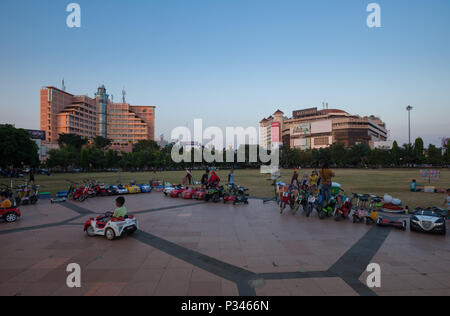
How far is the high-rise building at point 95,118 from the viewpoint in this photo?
99.2 m

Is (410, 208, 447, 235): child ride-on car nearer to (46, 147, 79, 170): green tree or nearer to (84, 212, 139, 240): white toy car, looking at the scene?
(84, 212, 139, 240): white toy car

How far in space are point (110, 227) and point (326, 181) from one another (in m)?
8.62

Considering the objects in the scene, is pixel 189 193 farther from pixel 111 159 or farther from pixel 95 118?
pixel 95 118

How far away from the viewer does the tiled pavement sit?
175 inches

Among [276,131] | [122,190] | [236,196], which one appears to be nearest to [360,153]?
[276,131]

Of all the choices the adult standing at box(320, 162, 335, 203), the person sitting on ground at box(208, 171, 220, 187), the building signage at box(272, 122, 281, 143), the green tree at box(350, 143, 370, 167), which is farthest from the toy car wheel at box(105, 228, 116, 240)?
the building signage at box(272, 122, 281, 143)

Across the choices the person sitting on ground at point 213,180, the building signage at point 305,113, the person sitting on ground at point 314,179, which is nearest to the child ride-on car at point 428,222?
the person sitting on ground at point 314,179

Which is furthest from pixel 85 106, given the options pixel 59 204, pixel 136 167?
pixel 59 204

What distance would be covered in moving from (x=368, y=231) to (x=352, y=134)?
109 m

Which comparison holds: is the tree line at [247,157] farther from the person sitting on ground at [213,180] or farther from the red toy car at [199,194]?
the person sitting on ground at [213,180]

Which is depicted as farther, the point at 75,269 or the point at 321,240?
the point at 321,240

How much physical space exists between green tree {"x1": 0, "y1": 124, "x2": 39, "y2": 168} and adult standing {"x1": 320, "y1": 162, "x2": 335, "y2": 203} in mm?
53794

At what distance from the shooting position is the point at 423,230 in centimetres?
779
